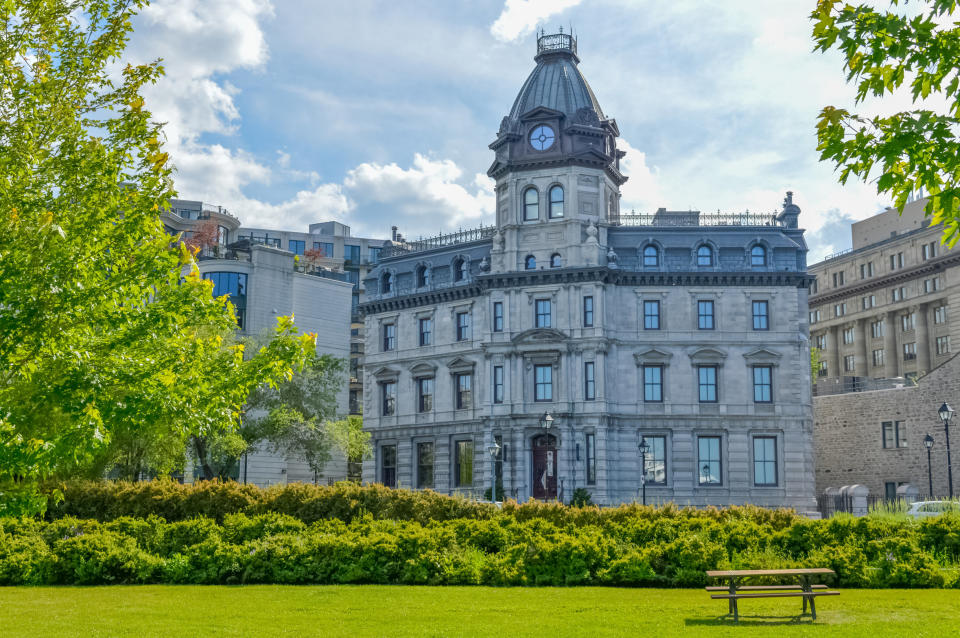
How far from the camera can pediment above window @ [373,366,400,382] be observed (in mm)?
63688

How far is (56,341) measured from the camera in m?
13.6

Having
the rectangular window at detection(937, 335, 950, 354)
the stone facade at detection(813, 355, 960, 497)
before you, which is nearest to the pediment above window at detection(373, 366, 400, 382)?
the stone facade at detection(813, 355, 960, 497)

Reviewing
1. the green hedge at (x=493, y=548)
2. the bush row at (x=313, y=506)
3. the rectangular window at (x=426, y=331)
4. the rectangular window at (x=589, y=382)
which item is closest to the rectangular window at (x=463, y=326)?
the rectangular window at (x=426, y=331)

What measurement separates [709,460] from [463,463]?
45.7 feet

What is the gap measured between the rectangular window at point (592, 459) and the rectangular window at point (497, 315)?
8083 mm

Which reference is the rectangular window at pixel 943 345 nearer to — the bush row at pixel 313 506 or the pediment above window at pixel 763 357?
the pediment above window at pixel 763 357

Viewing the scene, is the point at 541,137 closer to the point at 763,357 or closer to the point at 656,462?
the point at 763,357

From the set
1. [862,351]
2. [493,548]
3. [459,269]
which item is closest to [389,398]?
[459,269]

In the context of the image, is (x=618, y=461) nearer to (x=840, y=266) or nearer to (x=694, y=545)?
(x=694, y=545)

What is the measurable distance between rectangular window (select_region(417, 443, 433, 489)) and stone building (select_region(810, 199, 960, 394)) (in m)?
33.3

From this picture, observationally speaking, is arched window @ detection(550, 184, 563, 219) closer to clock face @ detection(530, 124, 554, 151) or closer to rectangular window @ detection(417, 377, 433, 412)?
clock face @ detection(530, 124, 554, 151)

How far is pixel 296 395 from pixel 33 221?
45.2 meters

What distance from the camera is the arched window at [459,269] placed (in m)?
61.5

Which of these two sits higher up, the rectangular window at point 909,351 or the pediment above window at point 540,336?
the rectangular window at point 909,351
